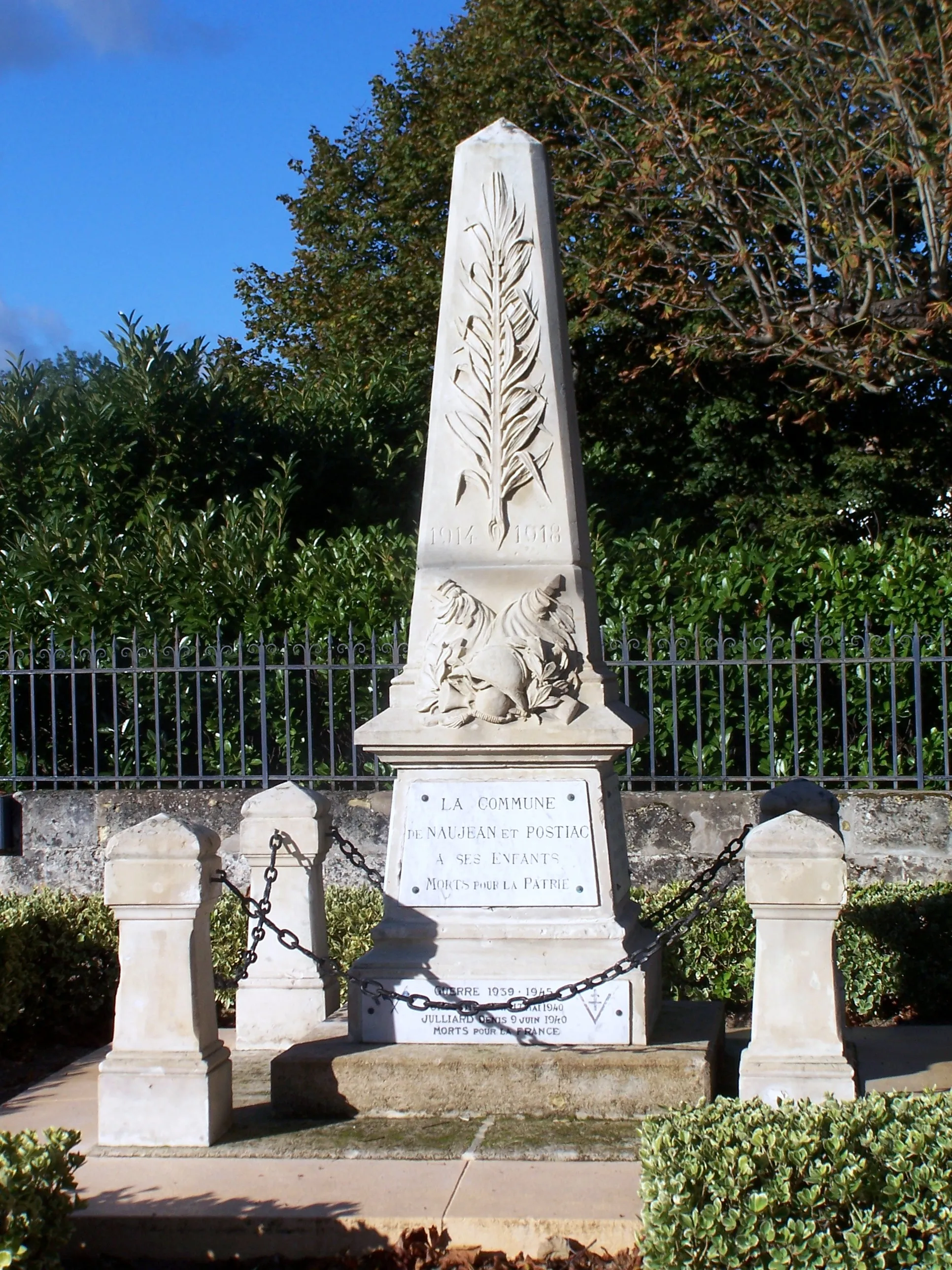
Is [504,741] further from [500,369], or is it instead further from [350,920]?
[350,920]

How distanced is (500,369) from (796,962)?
2.46 meters

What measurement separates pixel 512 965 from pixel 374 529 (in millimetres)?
5626

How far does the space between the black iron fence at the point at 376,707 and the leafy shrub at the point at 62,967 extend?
172 centimetres

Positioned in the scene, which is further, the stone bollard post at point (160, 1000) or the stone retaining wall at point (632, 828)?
the stone retaining wall at point (632, 828)

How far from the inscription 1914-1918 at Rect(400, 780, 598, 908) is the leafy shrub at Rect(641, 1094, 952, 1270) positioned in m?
1.61

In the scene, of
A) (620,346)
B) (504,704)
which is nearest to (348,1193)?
(504,704)

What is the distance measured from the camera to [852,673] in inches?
340

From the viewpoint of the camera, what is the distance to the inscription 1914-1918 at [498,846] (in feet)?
16.3

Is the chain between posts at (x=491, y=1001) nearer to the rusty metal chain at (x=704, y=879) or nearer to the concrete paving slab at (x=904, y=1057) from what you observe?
the rusty metal chain at (x=704, y=879)

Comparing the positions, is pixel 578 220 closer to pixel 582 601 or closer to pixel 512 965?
pixel 582 601

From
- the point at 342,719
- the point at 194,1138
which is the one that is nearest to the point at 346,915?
the point at 342,719

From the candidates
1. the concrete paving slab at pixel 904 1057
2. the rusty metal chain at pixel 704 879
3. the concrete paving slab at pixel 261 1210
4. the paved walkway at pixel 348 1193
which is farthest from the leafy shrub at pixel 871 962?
the concrete paving slab at pixel 261 1210

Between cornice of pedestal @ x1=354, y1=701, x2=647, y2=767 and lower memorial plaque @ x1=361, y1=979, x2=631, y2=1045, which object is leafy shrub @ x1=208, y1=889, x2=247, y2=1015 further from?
cornice of pedestal @ x1=354, y1=701, x2=647, y2=767

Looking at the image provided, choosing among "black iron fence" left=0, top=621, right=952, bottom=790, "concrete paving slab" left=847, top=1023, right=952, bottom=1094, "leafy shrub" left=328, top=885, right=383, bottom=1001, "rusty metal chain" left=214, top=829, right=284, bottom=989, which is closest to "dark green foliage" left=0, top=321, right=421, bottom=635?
"black iron fence" left=0, top=621, right=952, bottom=790
